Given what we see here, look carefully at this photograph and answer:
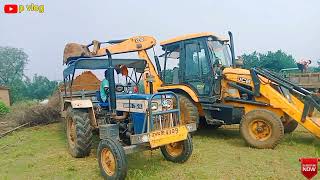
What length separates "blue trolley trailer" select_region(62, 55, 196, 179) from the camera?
603cm

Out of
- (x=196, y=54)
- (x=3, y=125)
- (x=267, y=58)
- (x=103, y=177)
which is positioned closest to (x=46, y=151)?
(x=103, y=177)

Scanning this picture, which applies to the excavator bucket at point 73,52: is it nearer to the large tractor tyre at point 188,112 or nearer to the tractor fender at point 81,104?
the tractor fender at point 81,104

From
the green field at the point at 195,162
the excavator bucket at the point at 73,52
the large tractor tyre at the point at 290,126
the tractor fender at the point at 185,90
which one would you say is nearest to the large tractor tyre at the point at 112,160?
the green field at the point at 195,162

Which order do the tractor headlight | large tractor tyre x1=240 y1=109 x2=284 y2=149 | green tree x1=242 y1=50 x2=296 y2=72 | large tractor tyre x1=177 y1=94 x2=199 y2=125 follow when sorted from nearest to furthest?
the tractor headlight < large tractor tyre x1=240 y1=109 x2=284 y2=149 < large tractor tyre x1=177 y1=94 x2=199 y2=125 < green tree x1=242 y1=50 x2=296 y2=72

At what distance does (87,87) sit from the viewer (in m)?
12.1

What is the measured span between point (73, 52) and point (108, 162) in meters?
5.77

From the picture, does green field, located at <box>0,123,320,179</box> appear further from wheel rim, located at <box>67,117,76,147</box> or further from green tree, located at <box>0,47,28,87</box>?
green tree, located at <box>0,47,28,87</box>

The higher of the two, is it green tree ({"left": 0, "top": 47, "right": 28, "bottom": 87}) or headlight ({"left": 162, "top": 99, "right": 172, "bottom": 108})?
green tree ({"left": 0, "top": 47, "right": 28, "bottom": 87})

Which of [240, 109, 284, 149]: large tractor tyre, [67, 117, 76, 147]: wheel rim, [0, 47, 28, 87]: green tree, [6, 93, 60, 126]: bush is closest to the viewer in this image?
[240, 109, 284, 149]: large tractor tyre

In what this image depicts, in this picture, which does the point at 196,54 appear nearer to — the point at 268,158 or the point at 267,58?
the point at 268,158

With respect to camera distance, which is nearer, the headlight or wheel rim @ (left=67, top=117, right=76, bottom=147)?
the headlight

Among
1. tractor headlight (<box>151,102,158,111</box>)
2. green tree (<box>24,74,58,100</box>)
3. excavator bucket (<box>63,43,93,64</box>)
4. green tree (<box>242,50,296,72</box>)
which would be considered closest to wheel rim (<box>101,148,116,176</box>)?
tractor headlight (<box>151,102,158,111</box>)

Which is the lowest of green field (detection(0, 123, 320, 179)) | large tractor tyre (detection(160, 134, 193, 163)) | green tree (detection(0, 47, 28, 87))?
green field (detection(0, 123, 320, 179))

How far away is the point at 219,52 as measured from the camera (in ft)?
31.4
